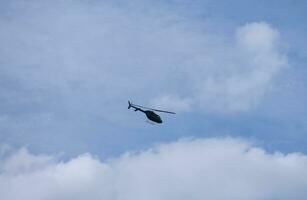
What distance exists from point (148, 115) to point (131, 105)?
9.20 metres

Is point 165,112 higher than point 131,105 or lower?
lower

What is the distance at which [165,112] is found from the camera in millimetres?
111125

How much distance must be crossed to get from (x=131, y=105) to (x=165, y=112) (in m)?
21.1

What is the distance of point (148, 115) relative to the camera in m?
123

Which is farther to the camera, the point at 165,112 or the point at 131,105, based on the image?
the point at 131,105

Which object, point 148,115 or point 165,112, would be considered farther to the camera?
point 148,115

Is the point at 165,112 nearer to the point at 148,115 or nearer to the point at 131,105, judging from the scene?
the point at 148,115

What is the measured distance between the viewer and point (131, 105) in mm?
129625

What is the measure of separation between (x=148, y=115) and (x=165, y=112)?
12.6 m

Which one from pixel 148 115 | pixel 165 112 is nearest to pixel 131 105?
pixel 148 115
